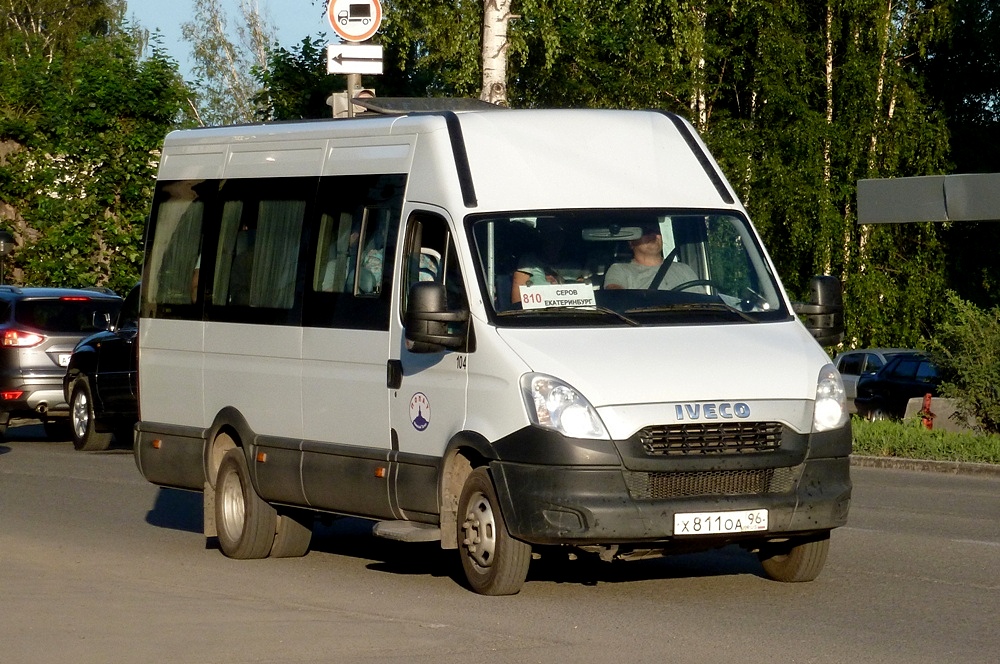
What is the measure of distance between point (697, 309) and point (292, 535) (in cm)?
345

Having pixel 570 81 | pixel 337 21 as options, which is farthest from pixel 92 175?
pixel 337 21

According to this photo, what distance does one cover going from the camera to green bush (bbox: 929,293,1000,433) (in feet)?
74.9

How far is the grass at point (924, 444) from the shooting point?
1986 cm

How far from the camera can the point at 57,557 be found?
11633 mm

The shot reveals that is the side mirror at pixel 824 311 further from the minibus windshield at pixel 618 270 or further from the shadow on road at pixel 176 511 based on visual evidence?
the shadow on road at pixel 176 511

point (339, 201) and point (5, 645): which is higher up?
point (339, 201)

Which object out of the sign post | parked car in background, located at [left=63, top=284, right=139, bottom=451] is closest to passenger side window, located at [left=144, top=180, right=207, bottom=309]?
the sign post

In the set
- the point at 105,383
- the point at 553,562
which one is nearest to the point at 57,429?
the point at 105,383

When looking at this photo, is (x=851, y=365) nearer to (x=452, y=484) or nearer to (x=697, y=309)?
(x=697, y=309)

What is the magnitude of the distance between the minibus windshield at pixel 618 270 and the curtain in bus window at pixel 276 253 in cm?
188

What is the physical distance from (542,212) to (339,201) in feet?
5.18

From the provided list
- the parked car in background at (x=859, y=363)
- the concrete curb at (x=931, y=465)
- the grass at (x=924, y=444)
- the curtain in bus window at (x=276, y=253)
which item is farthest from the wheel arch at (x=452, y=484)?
the parked car in background at (x=859, y=363)

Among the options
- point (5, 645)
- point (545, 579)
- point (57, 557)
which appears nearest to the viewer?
point (5, 645)

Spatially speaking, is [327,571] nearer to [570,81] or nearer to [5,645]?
[5,645]
